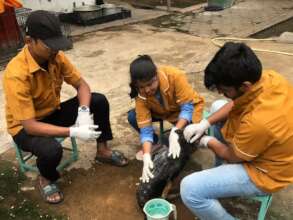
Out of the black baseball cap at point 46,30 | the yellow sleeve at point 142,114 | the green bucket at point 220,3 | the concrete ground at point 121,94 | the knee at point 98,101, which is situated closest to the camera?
the black baseball cap at point 46,30

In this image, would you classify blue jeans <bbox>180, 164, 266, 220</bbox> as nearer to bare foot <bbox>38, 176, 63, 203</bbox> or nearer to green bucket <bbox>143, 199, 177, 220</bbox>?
green bucket <bbox>143, 199, 177, 220</bbox>

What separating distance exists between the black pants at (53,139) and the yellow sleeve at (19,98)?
198mm

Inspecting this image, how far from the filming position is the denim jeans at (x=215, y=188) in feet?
6.88

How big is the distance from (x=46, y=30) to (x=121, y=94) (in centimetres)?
195

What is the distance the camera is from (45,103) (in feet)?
9.07

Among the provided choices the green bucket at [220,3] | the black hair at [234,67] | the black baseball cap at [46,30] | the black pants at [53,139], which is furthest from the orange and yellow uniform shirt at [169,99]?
the green bucket at [220,3]

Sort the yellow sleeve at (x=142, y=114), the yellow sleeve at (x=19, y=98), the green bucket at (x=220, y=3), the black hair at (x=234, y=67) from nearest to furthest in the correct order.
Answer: the black hair at (x=234, y=67)
the yellow sleeve at (x=19, y=98)
the yellow sleeve at (x=142, y=114)
the green bucket at (x=220, y=3)

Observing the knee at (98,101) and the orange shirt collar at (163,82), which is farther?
the knee at (98,101)

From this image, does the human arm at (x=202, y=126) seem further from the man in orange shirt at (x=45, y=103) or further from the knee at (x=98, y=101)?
the knee at (x=98, y=101)

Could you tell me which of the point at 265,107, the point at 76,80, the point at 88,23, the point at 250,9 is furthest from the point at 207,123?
the point at 250,9

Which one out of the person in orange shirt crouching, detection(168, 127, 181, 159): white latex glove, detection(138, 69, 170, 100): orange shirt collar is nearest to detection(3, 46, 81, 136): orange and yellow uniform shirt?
the person in orange shirt crouching

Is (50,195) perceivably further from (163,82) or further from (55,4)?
(55,4)

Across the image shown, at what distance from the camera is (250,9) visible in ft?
25.9

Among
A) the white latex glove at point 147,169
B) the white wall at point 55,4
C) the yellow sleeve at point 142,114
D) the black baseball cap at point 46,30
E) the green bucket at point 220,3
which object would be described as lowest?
the white latex glove at point 147,169
